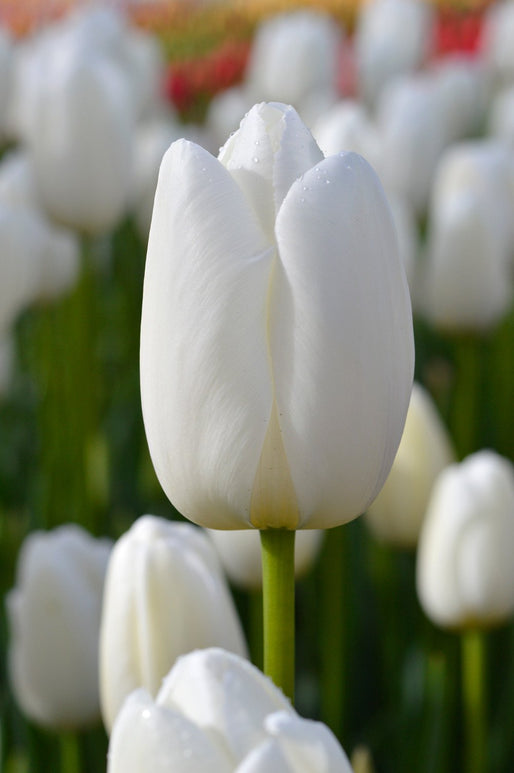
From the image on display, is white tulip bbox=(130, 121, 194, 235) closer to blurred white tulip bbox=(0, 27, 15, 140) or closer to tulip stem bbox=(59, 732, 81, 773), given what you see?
blurred white tulip bbox=(0, 27, 15, 140)

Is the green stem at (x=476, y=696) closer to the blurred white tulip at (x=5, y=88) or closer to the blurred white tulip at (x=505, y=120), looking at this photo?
the blurred white tulip at (x=505, y=120)

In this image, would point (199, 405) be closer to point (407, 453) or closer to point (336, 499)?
point (336, 499)

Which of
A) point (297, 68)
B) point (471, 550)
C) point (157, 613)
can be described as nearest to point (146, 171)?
point (297, 68)

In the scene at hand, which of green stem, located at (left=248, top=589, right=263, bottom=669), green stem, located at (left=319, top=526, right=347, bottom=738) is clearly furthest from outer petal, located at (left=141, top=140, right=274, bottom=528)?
green stem, located at (left=319, top=526, right=347, bottom=738)

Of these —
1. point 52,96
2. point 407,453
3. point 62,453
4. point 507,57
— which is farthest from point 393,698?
point 507,57

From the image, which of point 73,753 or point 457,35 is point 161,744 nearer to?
point 73,753

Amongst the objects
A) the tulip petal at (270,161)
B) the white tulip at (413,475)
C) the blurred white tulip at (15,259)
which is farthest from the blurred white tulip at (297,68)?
the tulip petal at (270,161)
